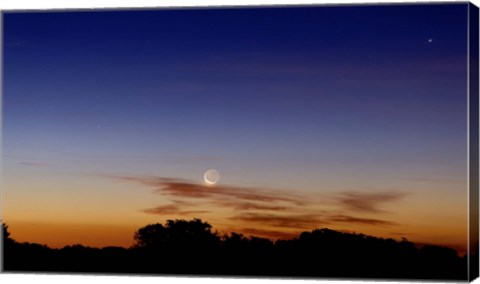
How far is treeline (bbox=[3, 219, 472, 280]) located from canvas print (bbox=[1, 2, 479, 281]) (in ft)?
0.06

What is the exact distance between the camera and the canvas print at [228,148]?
1349 cm

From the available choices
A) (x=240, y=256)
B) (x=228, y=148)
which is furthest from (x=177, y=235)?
(x=228, y=148)

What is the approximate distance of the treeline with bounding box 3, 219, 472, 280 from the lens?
44.6ft

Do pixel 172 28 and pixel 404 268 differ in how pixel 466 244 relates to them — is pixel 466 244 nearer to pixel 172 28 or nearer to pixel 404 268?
pixel 404 268

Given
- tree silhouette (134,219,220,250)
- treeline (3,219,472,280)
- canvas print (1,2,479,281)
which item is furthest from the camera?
tree silhouette (134,219,220,250)

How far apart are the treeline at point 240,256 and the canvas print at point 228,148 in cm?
2

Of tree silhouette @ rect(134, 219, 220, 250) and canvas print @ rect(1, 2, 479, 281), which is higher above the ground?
canvas print @ rect(1, 2, 479, 281)

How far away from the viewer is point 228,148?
46.1ft

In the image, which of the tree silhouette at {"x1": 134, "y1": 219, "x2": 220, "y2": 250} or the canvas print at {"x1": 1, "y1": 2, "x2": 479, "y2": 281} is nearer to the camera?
the canvas print at {"x1": 1, "y1": 2, "x2": 479, "y2": 281}

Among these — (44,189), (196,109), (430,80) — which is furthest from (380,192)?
Answer: (44,189)

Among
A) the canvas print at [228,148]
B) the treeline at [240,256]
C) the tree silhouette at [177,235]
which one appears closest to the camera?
the canvas print at [228,148]

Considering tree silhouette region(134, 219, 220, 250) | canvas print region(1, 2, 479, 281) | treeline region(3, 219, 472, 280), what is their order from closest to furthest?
canvas print region(1, 2, 479, 281) → treeline region(3, 219, 472, 280) → tree silhouette region(134, 219, 220, 250)

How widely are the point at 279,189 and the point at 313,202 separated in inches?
14.5

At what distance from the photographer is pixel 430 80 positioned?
13344 millimetres
